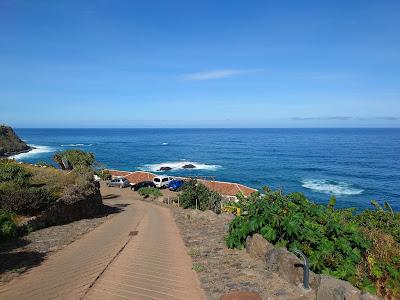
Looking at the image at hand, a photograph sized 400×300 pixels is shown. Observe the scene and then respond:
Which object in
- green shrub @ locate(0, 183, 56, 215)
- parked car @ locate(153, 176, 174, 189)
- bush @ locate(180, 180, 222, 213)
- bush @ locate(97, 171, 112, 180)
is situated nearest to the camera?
green shrub @ locate(0, 183, 56, 215)

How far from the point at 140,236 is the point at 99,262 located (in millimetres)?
3684

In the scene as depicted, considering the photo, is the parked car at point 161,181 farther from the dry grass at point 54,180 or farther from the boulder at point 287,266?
the boulder at point 287,266

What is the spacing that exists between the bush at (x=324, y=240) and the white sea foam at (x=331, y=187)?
141ft

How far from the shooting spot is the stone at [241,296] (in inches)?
264

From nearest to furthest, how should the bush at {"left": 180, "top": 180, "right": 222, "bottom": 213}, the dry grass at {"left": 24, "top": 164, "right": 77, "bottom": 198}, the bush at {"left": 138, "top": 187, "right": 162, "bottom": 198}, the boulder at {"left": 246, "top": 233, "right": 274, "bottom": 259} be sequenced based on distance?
the boulder at {"left": 246, "top": 233, "right": 274, "bottom": 259} < the dry grass at {"left": 24, "top": 164, "right": 77, "bottom": 198} < the bush at {"left": 180, "top": 180, "right": 222, "bottom": 213} < the bush at {"left": 138, "top": 187, "right": 162, "bottom": 198}

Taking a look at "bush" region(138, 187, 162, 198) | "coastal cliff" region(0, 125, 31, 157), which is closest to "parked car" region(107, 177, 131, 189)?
"bush" region(138, 187, 162, 198)

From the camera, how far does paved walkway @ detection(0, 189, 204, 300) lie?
7.08m

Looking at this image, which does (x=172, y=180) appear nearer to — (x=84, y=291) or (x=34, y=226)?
(x=34, y=226)

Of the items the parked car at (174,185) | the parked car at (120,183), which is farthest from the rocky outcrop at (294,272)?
the parked car at (120,183)

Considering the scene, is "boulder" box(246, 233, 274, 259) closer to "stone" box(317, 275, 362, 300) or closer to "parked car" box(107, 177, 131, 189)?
"stone" box(317, 275, 362, 300)

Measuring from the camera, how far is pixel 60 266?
8867mm

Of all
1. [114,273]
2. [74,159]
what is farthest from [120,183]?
[114,273]

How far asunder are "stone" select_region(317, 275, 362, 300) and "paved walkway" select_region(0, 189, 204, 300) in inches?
94.8

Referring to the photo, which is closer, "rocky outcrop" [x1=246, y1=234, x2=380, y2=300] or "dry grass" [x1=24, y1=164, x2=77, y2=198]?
"rocky outcrop" [x1=246, y1=234, x2=380, y2=300]
